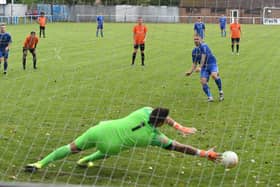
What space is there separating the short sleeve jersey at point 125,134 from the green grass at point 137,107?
435 millimetres

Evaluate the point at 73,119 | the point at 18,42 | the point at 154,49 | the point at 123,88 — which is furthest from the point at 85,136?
the point at 18,42

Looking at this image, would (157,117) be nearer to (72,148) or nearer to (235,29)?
(72,148)

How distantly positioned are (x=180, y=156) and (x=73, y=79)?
9400mm

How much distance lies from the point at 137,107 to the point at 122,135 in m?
5.21

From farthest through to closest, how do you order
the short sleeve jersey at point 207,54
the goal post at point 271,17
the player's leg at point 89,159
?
the goal post at point 271,17
the short sleeve jersey at point 207,54
the player's leg at point 89,159

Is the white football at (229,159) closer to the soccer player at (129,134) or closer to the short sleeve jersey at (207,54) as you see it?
the soccer player at (129,134)

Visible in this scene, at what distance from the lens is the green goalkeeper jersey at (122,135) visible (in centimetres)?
749

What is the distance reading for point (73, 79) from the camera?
17672 millimetres

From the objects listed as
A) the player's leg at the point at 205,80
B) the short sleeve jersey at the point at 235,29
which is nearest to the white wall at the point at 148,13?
the short sleeve jersey at the point at 235,29

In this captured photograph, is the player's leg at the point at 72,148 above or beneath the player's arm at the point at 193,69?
beneath

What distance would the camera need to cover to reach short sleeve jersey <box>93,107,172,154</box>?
7.48 metres

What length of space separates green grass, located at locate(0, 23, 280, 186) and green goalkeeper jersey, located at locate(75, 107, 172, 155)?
423 mm

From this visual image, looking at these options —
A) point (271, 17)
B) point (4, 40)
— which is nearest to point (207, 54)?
point (4, 40)

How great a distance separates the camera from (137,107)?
12.7 meters
